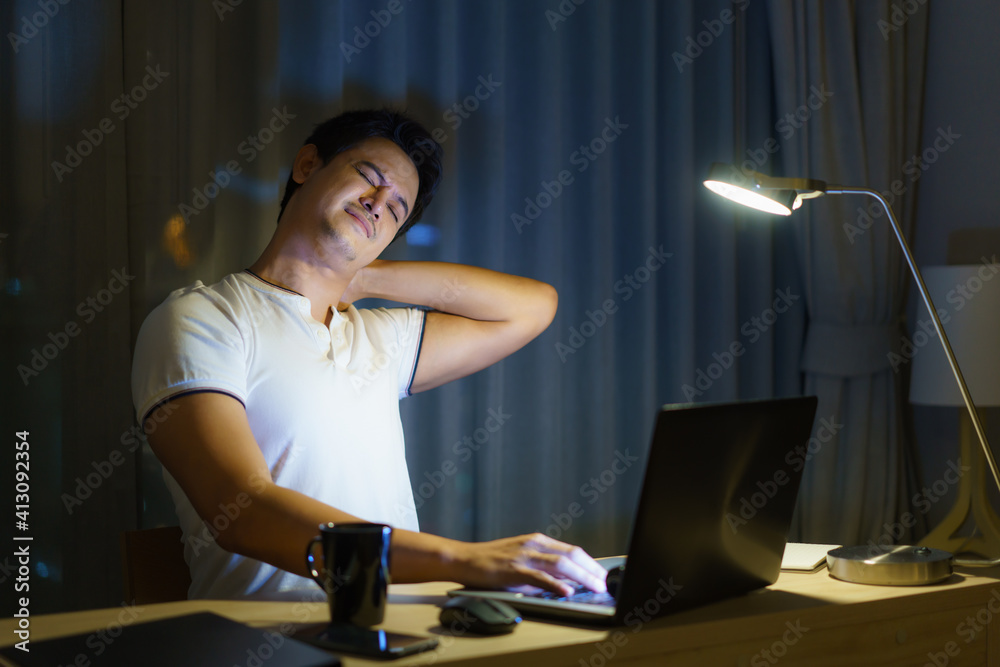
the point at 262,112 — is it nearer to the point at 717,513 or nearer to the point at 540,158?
the point at 540,158

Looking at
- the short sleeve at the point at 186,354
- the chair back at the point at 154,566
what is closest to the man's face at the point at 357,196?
the short sleeve at the point at 186,354

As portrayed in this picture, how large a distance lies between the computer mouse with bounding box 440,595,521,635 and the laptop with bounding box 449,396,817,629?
2.5 inches

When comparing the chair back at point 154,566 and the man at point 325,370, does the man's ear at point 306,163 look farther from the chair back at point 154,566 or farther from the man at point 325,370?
the chair back at point 154,566

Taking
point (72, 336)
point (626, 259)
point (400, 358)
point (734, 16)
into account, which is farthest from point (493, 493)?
point (734, 16)

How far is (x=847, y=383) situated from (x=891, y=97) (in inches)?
32.7

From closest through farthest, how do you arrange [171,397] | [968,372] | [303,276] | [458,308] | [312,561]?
[312,561]
[171,397]
[303,276]
[458,308]
[968,372]

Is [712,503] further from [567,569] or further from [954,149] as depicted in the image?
[954,149]

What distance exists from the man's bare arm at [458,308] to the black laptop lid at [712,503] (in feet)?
2.83

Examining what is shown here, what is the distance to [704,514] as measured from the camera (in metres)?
0.97

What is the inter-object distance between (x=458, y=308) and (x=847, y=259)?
1201 millimetres

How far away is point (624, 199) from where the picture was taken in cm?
231

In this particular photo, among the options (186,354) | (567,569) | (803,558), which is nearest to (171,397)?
(186,354)

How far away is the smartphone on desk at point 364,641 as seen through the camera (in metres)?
0.81

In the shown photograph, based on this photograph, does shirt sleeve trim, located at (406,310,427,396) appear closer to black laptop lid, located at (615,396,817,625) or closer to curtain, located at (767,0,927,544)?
black laptop lid, located at (615,396,817,625)
